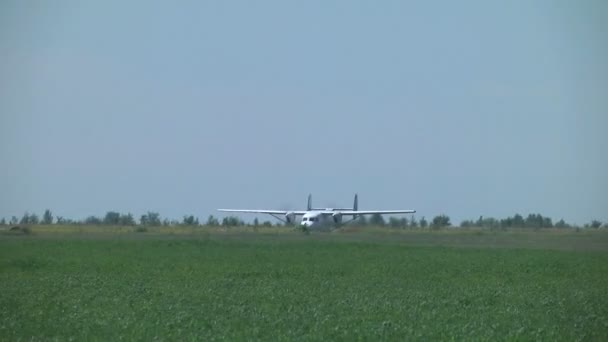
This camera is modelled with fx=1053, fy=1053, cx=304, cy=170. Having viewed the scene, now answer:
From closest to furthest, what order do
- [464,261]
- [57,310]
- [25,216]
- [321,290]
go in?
1. [57,310]
2. [321,290]
3. [464,261]
4. [25,216]

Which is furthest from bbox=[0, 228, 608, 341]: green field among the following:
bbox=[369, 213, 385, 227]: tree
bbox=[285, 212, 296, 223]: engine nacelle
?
bbox=[285, 212, 296, 223]: engine nacelle

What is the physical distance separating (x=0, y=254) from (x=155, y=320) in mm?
27811

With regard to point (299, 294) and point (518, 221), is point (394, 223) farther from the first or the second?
point (299, 294)

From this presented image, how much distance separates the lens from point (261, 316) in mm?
22203

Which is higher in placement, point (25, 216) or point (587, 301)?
point (25, 216)

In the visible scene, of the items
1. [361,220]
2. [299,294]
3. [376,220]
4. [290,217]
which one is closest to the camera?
[299,294]

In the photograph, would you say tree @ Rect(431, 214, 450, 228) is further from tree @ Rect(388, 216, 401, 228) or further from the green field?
the green field

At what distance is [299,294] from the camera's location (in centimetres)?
2745

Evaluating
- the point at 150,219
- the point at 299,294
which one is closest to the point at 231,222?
the point at 150,219

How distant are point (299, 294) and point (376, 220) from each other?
6550cm

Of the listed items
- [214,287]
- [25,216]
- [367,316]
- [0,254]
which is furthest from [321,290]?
[25,216]

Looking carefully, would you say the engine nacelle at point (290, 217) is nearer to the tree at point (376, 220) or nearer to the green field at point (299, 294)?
the tree at point (376, 220)

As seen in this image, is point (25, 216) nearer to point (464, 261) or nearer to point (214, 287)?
point (464, 261)

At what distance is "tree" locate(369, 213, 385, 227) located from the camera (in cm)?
9203
